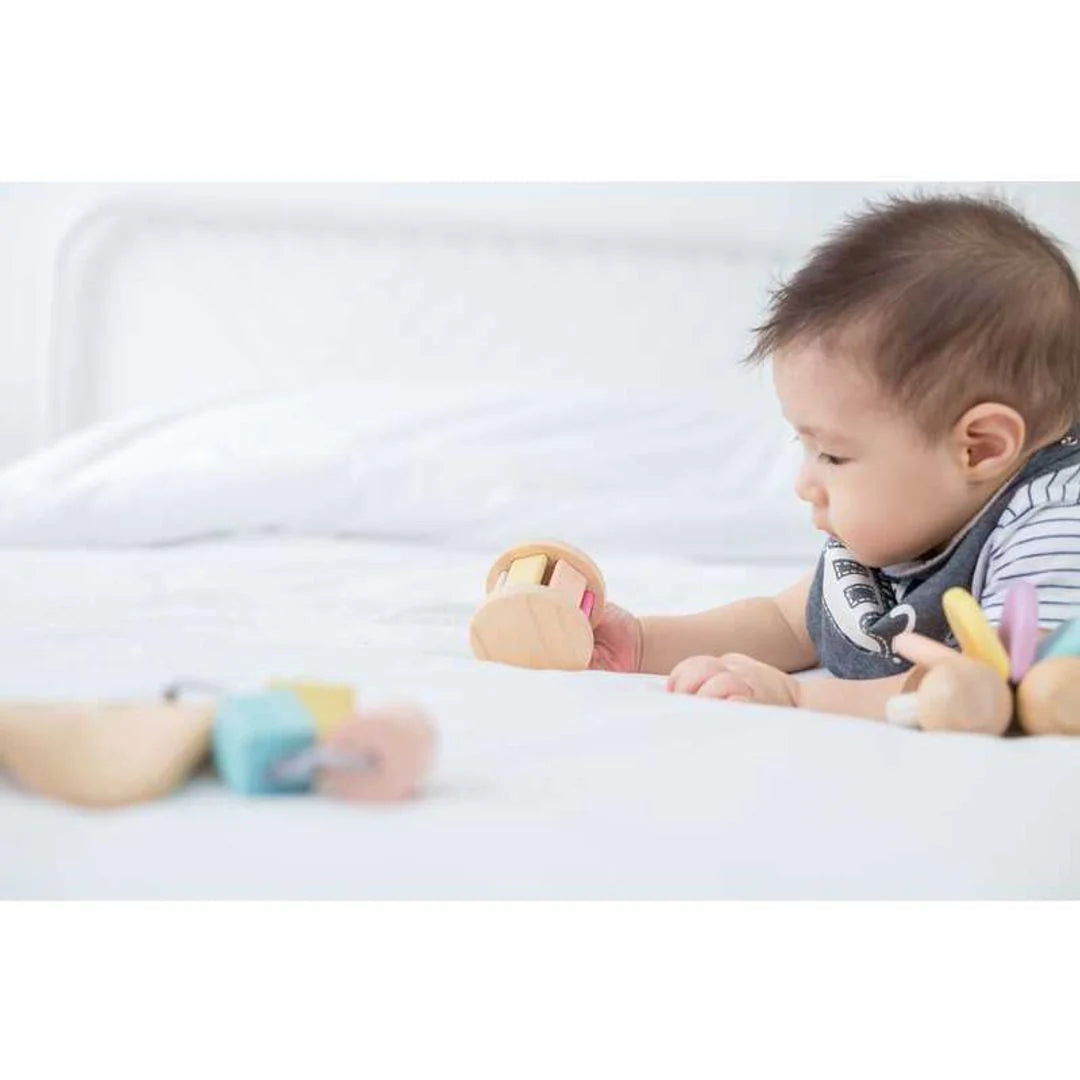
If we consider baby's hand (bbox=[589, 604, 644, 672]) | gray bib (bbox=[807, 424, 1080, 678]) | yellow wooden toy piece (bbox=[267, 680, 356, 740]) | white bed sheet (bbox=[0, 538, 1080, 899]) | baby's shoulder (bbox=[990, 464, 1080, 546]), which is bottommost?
white bed sheet (bbox=[0, 538, 1080, 899])

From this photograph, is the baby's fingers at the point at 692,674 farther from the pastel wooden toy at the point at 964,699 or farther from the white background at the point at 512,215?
the white background at the point at 512,215

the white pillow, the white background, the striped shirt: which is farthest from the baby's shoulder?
the white background

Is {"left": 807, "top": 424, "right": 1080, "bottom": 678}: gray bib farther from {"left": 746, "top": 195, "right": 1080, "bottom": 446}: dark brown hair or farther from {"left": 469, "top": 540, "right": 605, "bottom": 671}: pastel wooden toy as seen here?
{"left": 469, "top": 540, "right": 605, "bottom": 671}: pastel wooden toy

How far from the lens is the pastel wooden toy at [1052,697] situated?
798mm

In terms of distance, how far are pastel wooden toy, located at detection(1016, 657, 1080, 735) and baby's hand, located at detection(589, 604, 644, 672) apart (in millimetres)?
407

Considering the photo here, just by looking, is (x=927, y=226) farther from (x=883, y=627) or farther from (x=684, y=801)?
(x=684, y=801)

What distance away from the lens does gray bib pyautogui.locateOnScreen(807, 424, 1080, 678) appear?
3.44 ft

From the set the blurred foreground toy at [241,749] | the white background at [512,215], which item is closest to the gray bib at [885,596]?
the blurred foreground toy at [241,749]

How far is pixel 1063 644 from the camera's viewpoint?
2.71 feet

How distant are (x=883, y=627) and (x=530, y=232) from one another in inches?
61.7

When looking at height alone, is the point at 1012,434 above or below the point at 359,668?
above

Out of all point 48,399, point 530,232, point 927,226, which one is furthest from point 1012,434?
point 48,399

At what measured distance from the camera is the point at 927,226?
1.04 meters

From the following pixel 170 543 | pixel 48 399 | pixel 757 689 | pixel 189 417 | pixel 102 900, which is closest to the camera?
pixel 102 900
